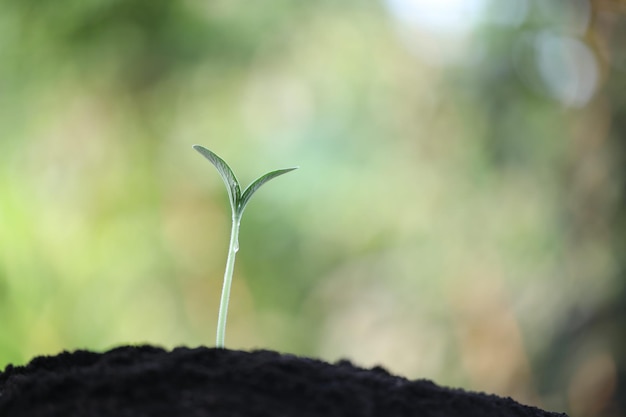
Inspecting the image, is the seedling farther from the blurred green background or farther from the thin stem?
the blurred green background

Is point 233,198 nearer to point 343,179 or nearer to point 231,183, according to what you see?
point 231,183

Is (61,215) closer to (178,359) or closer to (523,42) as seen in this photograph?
(523,42)

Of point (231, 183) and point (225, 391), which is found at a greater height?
point (231, 183)

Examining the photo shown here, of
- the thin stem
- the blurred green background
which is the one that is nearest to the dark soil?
the thin stem

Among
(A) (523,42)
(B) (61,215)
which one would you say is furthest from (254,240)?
(A) (523,42)

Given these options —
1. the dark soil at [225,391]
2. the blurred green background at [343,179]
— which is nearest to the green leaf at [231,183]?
the dark soil at [225,391]

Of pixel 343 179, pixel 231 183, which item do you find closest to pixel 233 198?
pixel 231 183
